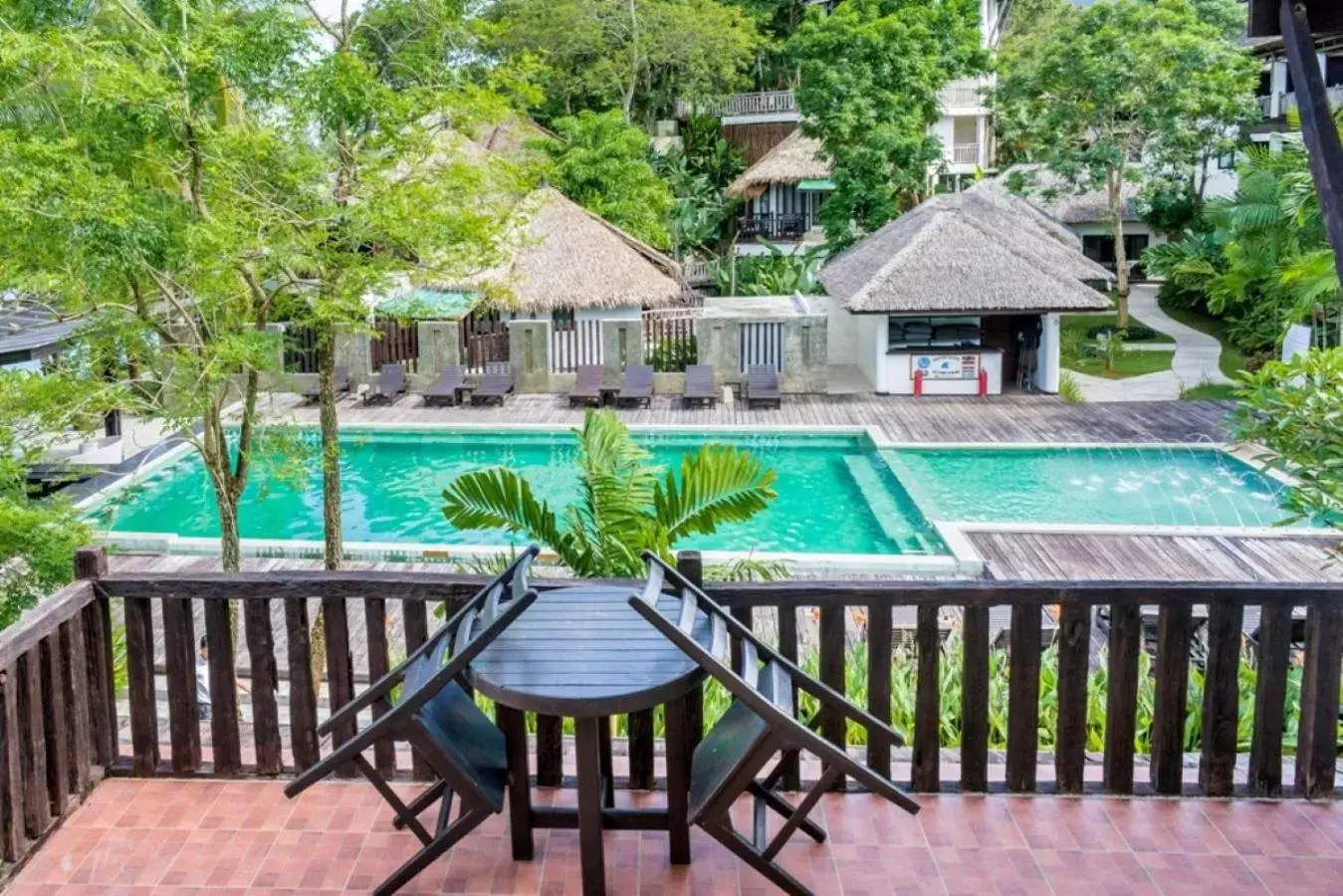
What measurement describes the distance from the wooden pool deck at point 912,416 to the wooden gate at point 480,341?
1.13 metres

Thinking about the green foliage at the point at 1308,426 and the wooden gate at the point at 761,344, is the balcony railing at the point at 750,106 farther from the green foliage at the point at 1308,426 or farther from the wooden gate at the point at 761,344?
the green foliage at the point at 1308,426

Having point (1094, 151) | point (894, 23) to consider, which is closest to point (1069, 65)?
point (1094, 151)

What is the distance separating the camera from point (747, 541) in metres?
13.6

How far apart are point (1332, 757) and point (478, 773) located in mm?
2977

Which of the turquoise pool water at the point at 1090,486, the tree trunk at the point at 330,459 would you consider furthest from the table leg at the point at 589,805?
the turquoise pool water at the point at 1090,486

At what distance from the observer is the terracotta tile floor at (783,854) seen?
12.7ft

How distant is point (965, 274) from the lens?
2048 centimetres

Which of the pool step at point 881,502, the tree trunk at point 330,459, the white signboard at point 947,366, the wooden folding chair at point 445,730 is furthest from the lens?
the white signboard at point 947,366

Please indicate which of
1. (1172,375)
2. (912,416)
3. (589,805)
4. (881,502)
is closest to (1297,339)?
(1172,375)

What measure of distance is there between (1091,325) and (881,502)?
1406 centimetres

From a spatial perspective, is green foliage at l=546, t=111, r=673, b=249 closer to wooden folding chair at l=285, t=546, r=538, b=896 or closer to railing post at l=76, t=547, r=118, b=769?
railing post at l=76, t=547, r=118, b=769

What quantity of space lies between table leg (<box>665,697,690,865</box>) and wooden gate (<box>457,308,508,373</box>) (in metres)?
18.4

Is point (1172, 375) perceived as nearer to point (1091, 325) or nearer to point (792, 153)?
point (1091, 325)

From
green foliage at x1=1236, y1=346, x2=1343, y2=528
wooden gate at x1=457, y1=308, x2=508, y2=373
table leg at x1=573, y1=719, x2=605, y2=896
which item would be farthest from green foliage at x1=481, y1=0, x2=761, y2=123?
table leg at x1=573, y1=719, x2=605, y2=896
